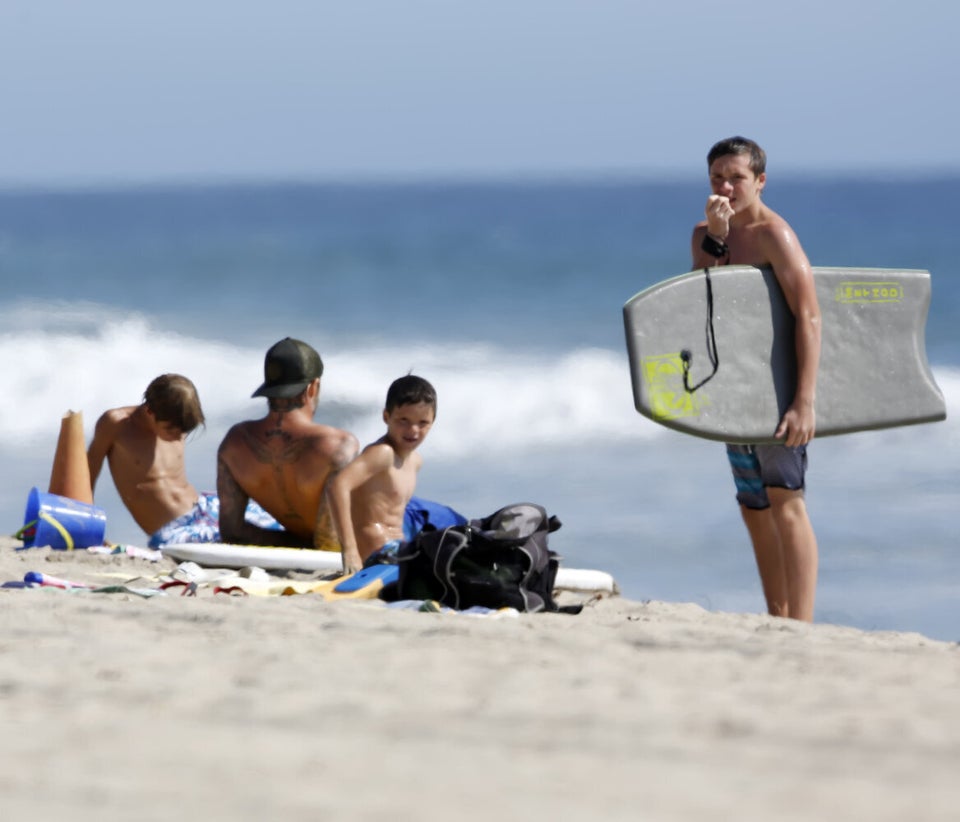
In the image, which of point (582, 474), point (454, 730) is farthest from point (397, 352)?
point (454, 730)

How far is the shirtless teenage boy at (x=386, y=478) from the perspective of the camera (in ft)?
17.7

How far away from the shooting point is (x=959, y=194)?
34938 mm

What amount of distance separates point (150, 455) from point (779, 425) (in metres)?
2.81

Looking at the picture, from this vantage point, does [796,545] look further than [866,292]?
No

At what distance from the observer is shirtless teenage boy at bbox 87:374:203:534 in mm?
6320

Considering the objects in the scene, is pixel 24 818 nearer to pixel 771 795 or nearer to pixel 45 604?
pixel 771 795

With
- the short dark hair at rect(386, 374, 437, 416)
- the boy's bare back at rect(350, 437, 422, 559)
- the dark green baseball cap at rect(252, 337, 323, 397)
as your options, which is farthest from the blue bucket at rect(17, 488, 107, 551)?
the short dark hair at rect(386, 374, 437, 416)

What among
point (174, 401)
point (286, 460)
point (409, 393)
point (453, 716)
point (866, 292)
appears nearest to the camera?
point (453, 716)

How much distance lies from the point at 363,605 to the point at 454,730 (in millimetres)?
1499

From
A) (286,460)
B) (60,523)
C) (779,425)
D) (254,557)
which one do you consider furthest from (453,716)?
(60,523)

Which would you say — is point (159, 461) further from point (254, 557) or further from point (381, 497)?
point (381, 497)

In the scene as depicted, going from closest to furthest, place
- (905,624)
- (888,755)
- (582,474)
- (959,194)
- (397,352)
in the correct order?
(888,755) < (905,624) < (582,474) < (397,352) < (959,194)

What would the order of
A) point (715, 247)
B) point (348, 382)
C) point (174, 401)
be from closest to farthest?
point (715, 247) → point (174, 401) → point (348, 382)

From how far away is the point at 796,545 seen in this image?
186 inches
